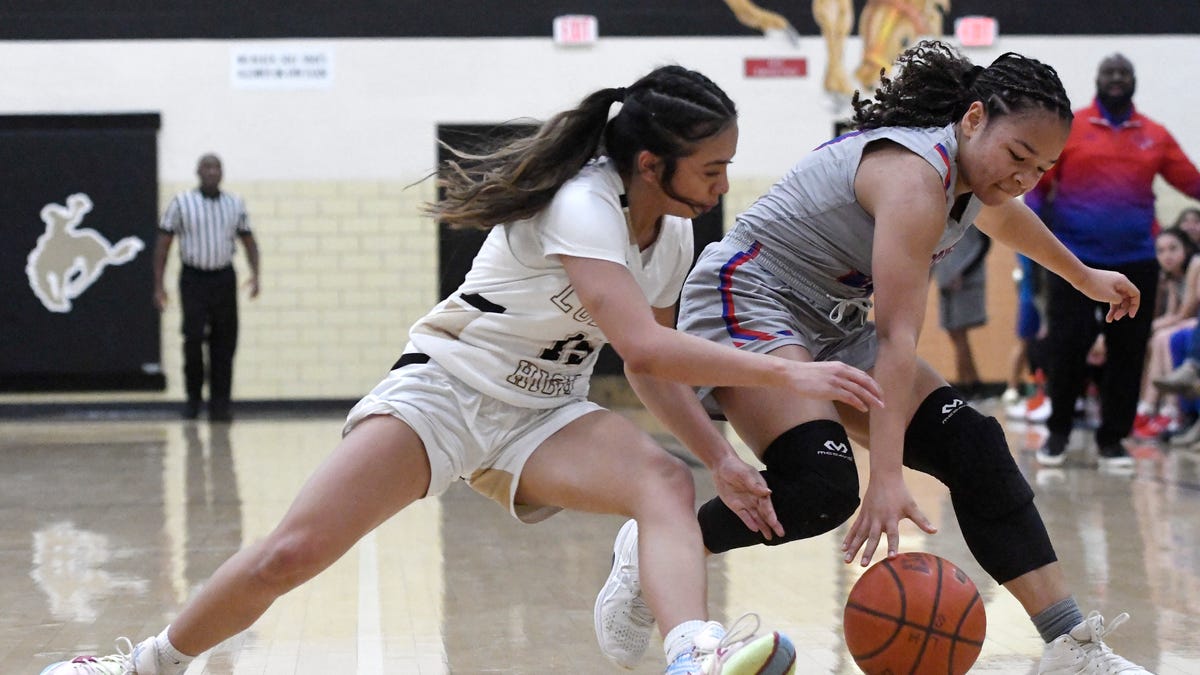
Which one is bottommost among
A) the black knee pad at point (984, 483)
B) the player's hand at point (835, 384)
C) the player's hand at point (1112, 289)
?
the black knee pad at point (984, 483)

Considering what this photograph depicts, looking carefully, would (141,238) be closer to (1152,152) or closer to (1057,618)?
(1152,152)

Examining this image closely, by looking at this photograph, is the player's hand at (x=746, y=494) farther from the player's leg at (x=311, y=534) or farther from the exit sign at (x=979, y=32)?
the exit sign at (x=979, y=32)

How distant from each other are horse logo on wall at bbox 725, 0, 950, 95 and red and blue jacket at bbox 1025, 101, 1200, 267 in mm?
5197

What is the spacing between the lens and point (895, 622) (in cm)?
298

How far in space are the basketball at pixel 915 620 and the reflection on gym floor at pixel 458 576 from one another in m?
0.41

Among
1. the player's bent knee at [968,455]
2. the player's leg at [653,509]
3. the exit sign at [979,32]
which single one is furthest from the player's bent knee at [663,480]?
the exit sign at [979,32]

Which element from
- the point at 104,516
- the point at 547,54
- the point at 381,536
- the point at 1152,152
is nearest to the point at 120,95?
the point at 547,54

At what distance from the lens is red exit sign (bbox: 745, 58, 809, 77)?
12.4 m

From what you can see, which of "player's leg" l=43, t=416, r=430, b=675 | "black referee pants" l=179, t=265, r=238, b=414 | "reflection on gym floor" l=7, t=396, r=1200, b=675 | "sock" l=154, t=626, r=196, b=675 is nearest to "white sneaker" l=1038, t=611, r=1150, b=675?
"reflection on gym floor" l=7, t=396, r=1200, b=675

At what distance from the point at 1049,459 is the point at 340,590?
439cm

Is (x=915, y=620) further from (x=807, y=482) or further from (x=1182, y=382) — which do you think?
(x=1182, y=382)

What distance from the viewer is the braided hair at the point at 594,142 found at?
9.14ft

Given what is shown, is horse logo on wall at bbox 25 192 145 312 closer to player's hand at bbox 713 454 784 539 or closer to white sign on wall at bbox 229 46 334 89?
white sign on wall at bbox 229 46 334 89

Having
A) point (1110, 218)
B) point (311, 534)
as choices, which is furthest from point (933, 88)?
point (1110, 218)
